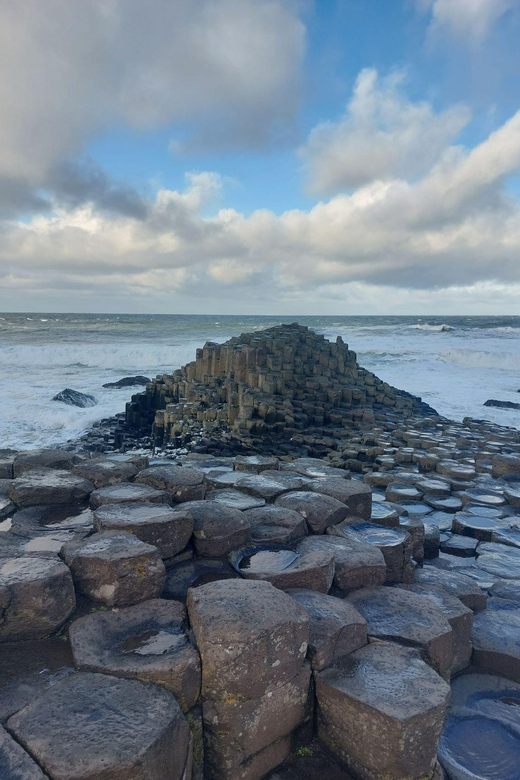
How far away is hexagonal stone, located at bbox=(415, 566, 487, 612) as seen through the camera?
146 inches

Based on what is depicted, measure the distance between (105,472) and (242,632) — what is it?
2.55 meters

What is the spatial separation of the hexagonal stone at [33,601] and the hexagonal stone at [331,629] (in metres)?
1.32

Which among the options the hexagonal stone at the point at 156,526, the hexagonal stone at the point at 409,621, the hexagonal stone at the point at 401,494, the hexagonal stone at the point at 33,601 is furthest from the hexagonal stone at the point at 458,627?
the hexagonal stone at the point at 401,494

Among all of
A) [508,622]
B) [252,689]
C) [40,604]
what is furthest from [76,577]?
Result: [508,622]

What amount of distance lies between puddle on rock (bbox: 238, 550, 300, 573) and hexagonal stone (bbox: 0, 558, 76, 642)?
1134 mm

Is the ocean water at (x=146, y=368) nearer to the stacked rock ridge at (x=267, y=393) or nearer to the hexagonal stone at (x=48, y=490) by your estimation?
the stacked rock ridge at (x=267, y=393)

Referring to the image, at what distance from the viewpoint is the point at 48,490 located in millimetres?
3885

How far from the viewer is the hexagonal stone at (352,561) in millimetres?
3270

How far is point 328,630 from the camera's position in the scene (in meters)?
2.58

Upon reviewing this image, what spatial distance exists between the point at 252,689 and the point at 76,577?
117 centimetres

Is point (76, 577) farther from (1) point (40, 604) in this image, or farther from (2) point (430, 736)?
(2) point (430, 736)

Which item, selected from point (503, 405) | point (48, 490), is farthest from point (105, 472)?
point (503, 405)

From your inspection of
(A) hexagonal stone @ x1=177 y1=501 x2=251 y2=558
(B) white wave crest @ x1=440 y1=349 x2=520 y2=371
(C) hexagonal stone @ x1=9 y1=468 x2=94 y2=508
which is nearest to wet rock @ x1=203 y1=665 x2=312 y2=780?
(A) hexagonal stone @ x1=177 y1=501 x2=251 y2=558

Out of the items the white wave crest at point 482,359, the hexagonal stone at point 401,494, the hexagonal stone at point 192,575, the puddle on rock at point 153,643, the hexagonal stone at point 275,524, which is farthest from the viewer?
the white wave crest at point 482,359
